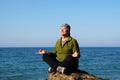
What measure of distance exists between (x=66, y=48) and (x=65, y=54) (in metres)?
0.19

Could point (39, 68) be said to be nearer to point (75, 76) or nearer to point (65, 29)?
point (65, 29)

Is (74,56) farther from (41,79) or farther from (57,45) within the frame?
(41,79)

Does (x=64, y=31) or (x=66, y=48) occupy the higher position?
(x=64, y=31)

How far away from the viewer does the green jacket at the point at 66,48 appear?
398 inches

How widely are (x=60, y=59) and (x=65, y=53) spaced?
27cm

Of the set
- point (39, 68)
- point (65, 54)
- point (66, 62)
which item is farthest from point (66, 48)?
point (39, 68)

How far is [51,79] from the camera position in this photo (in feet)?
33.8

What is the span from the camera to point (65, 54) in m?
10.3

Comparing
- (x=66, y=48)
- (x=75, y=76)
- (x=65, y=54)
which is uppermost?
(x=66, y=48)

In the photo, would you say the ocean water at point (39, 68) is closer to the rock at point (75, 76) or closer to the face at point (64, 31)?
the rock at point (75, 76)

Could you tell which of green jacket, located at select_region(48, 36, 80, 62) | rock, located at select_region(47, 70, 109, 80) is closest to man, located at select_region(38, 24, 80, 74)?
green jacket, located at select_region(48, 36, 80, 62)

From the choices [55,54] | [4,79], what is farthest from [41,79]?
[55,54]

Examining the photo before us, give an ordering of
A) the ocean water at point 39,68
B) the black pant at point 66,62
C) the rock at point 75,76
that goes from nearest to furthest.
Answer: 1. the rock at point 75,76
2. the black pant at point 66,62
3. the ocean water at point 39,68

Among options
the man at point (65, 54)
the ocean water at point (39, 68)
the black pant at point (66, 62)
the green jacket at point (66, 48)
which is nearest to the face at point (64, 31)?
the man at point (65, 54)
